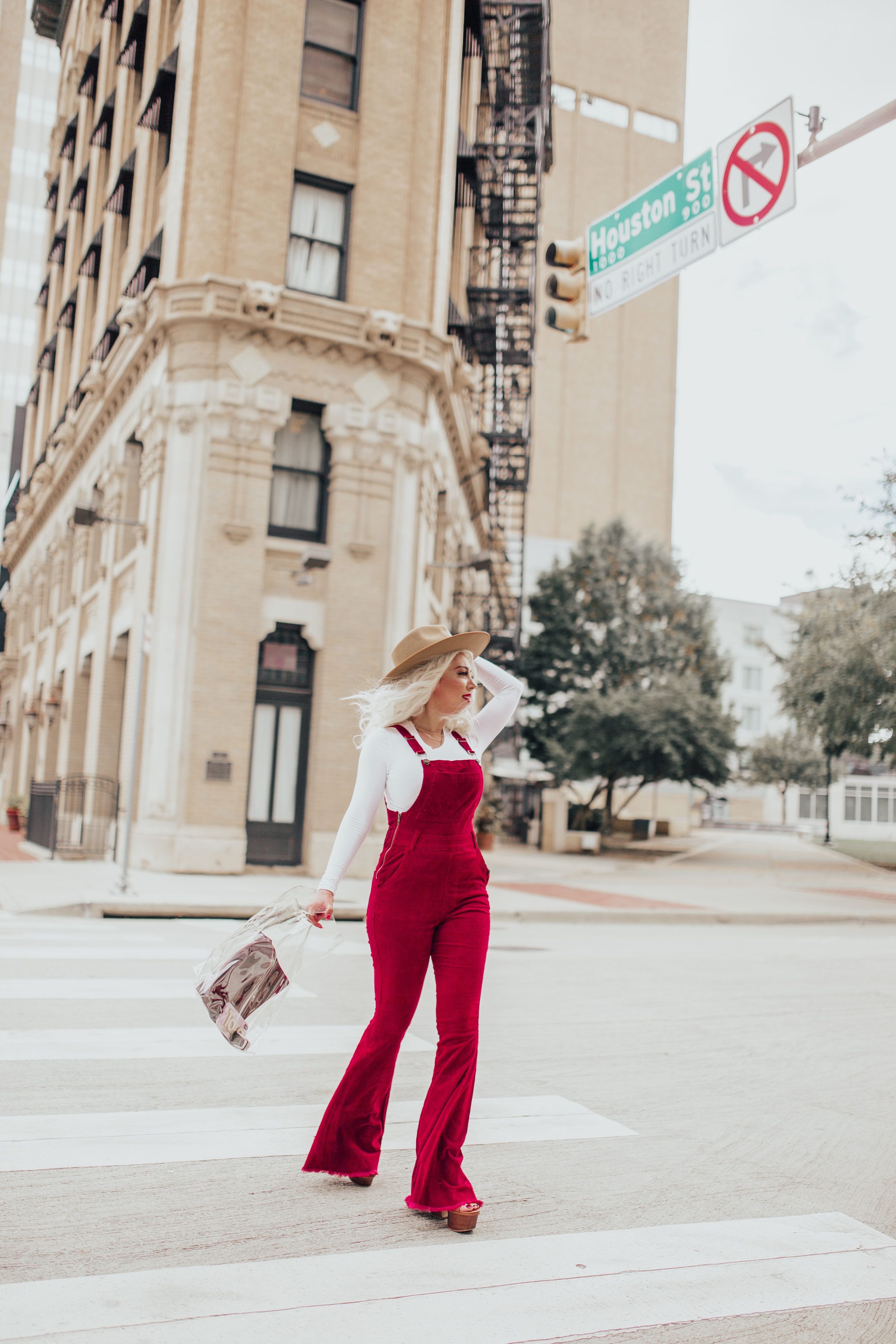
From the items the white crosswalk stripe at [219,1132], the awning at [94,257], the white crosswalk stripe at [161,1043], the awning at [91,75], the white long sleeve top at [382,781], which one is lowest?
the white crosswalk stripe at [161,1043]

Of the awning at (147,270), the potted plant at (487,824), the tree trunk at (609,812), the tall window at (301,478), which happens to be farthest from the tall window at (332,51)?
the tree trunk at (609,812)

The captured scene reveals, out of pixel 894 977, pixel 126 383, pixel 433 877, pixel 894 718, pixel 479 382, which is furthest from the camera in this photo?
pixel 479 382

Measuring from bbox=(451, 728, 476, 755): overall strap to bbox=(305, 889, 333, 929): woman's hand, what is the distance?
68cm

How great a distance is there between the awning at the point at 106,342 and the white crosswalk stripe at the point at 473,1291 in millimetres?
23755

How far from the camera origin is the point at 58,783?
20453mm

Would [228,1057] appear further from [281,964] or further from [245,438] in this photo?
[245,438]

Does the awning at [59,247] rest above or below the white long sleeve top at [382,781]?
above

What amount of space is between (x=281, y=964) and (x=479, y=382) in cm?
2757

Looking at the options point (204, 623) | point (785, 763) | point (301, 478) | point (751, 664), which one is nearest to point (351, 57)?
point (301, 478)

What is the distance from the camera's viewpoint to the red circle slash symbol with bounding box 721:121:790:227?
9.77 m

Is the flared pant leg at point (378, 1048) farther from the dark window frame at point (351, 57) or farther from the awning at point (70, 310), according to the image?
the awning at point (70, 310)

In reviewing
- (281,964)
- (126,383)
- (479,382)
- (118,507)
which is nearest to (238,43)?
(126,383)

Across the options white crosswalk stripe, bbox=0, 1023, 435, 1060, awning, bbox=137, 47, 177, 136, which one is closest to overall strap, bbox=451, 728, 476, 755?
white crosswalk stripe, bbox=0, 1023, 435, 1060

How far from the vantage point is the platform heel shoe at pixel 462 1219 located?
3701mm
